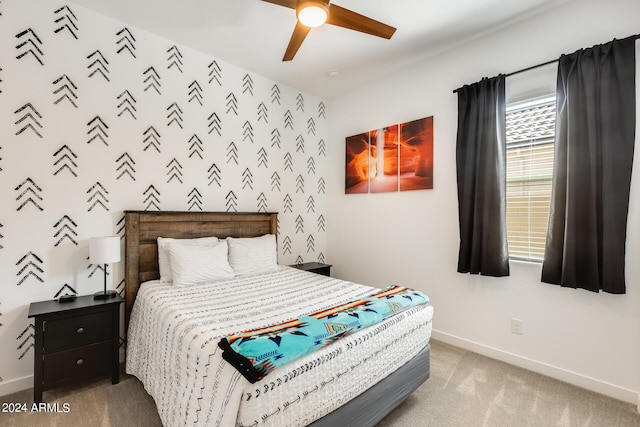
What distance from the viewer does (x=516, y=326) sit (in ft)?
8.27

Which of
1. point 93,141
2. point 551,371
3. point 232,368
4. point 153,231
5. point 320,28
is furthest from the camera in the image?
point 153,231

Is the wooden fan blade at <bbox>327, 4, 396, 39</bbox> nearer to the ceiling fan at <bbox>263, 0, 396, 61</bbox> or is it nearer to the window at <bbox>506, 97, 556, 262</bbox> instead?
the ceiling fan at <bbox>263, 0, 396, 61</bbox>

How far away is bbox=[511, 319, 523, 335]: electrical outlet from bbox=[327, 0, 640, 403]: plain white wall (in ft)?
0.12

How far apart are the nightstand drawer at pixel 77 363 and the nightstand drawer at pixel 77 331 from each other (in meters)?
0.04

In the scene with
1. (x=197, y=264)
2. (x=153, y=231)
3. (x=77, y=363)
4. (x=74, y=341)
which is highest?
(x=153, y=231)

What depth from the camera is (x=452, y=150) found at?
2.93 metres

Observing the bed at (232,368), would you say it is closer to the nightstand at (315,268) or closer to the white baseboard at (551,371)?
the nightstand at (315,268)

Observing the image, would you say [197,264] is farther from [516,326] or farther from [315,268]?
[516,326]

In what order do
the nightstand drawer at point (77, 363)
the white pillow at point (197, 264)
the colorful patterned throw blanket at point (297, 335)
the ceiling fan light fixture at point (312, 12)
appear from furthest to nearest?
the white pillow at point (197, 264), the nightstand drawer at point (77, 363), the ceiling fan light fixture at point (312, 12), the colorful patterned throw blanket at point (297, 335)

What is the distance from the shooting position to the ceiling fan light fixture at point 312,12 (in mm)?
1739

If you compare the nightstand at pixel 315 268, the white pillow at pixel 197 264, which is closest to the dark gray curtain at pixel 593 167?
the nightstand at pixel 315 268

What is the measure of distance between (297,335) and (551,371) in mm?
2203

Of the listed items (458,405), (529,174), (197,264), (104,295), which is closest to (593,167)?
(529,174)

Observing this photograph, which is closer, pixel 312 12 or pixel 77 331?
pixel 312 12
